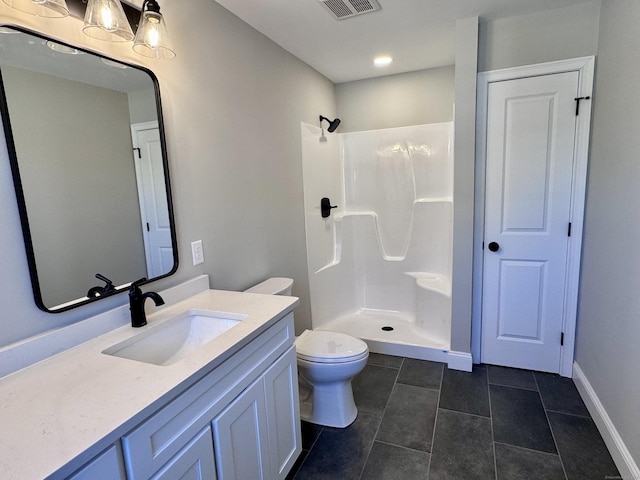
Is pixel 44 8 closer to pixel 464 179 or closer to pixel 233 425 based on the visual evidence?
pixel 233 425

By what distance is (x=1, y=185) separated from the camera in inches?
40.9

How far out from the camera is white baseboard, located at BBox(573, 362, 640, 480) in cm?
153

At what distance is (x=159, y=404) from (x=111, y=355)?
0.41 metres

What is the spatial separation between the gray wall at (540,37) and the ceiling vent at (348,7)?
0.85 metres

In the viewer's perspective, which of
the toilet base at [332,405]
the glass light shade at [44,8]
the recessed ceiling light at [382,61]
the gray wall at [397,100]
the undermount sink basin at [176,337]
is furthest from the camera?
the gray wall at [397,100]

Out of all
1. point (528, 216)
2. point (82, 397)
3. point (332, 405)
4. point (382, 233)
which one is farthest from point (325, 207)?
point (82, 397)

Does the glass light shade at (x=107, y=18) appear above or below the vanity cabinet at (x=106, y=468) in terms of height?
above

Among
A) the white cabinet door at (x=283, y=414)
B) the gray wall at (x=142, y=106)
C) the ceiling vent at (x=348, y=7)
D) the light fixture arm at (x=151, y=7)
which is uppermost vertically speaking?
the ceiling vent at (x=348, y=7)

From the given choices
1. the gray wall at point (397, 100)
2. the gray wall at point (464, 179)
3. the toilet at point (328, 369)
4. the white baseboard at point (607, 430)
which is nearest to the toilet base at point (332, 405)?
the toilet at point (328, 369)

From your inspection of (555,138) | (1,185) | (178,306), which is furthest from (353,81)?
(1,185)

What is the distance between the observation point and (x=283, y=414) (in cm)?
154

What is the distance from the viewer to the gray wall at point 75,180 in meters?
1.11

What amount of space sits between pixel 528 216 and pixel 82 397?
257 cm

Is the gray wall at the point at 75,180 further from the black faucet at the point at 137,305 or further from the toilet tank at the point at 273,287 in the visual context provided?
the toilet tank at the point at 273,287
